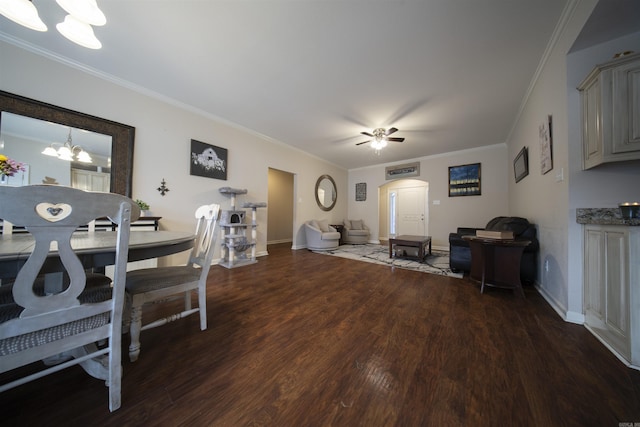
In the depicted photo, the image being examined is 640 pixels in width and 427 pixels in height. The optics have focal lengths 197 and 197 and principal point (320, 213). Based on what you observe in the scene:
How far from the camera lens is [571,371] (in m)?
1.13

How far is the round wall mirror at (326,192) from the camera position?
5902 mm

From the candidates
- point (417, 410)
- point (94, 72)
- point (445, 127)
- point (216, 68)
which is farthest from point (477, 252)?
point (94, 72)

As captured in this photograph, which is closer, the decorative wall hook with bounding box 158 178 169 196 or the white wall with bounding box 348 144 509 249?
the decorative wall hook with bounding box 158 178 169 196

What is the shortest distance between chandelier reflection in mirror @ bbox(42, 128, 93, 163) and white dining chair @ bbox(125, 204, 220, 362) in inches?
77.1

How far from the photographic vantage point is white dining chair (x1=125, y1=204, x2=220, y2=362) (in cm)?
120

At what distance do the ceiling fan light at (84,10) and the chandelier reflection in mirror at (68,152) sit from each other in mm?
1650

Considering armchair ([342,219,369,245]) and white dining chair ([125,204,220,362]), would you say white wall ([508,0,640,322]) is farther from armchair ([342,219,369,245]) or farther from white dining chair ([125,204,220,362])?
armchair ([342,219,369,245])

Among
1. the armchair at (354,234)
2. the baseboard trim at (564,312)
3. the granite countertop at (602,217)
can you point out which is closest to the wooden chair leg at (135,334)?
the granite countertop at (602,217)

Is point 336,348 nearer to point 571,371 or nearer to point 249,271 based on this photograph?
point 571,371

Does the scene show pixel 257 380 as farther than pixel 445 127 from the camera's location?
No

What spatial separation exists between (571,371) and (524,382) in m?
0.36

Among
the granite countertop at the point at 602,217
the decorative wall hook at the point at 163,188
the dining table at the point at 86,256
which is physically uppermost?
the decorative wall hook at the point at 163,188

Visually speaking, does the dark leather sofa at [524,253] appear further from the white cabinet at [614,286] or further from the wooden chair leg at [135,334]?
the wooden chair leg at [135,334]

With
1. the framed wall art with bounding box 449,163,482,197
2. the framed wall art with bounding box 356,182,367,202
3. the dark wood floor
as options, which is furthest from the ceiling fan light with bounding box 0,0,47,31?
the framed wall art with bounding box 449,163,482,197
